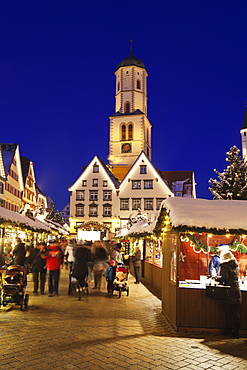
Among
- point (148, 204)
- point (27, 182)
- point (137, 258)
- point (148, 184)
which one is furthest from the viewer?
point (27, 182)

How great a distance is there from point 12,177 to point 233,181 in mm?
26717

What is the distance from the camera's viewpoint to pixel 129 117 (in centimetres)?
6094

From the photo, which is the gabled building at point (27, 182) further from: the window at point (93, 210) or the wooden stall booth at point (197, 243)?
the wooden stall booth at point (197, 243)

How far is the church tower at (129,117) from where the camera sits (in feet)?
197

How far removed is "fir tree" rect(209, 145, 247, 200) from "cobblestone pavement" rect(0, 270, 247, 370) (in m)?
18.0

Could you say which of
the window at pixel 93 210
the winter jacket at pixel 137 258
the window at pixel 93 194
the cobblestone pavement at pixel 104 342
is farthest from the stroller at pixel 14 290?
the window at pixel 93 194

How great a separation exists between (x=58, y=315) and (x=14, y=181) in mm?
38249

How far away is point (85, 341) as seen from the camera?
6.97 m

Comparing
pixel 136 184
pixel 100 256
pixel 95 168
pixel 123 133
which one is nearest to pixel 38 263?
pixel 100 256

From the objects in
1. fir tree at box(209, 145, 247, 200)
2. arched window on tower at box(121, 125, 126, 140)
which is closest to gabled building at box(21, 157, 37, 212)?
arched window on tower at box(121, 125, 126, 140)

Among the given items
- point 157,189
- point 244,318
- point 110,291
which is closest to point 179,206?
point 244,318

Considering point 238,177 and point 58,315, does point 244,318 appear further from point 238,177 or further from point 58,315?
point 238,177

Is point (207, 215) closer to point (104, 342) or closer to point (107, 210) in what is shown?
point (104, 342)

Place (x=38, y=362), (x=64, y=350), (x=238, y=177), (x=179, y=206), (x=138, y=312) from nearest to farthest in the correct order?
(x=38, y=362) < (x=64, y=350) < (x=179, y=206) < (x=138, y=312) < (x=238, y=177)
